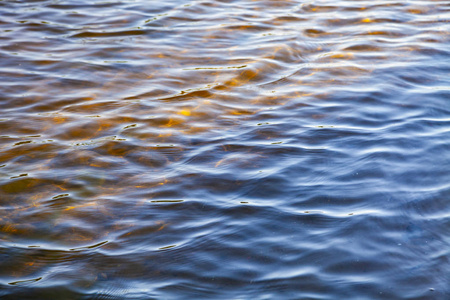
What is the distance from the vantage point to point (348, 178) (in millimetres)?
3789

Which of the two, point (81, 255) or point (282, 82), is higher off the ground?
point (282, 82)

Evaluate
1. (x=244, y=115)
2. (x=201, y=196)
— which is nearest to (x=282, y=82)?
(x=244, y=115)

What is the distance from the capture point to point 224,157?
411 cm

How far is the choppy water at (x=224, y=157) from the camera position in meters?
2.95

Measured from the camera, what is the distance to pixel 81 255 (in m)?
3.07

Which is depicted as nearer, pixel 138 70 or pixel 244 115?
pixel 244 115

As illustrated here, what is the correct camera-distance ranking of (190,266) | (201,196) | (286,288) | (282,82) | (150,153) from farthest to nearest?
(282,82)
(150,153)
(201,196)
(190,266)
(286,288)

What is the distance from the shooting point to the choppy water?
9.67ft

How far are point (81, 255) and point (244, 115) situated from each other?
88.6 inches

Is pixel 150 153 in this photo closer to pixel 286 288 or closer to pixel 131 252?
pixel 131 252

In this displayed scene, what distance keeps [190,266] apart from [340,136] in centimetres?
203

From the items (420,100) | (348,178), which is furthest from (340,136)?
(420,100)

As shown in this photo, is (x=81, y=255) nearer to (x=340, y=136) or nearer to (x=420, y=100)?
(x=340, y=136)

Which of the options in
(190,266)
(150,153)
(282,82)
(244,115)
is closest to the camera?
(190,266)
